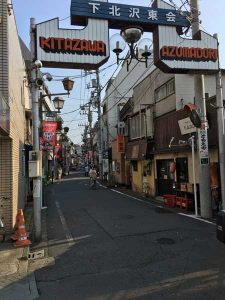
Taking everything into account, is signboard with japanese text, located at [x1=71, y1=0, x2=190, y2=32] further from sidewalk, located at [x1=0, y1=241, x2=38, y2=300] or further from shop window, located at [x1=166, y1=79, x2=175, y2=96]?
sidewalk, located at [x1=0, y1=241, x2=38, y2=300]

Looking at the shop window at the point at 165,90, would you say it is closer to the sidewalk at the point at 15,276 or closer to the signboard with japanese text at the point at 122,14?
the signboard with japanese text at the point at 122,14

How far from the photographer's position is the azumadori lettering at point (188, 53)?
11789mm

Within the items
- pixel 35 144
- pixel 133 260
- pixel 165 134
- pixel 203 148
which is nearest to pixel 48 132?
pixel 165 134

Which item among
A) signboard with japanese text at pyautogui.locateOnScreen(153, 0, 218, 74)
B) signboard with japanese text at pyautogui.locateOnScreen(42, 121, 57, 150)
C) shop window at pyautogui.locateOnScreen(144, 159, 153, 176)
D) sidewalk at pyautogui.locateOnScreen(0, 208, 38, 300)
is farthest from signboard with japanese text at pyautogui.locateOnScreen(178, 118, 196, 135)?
signboard with japanese text at pyautogui.locateOnScreen(42, 121, 57, 150)

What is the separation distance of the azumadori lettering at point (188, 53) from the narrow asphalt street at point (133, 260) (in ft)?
18.7

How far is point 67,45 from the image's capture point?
1106 cm

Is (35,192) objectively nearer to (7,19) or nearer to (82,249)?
(82,249)

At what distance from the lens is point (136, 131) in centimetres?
2644

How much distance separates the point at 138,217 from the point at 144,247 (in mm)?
5062

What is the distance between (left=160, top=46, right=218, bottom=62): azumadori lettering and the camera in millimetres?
11789

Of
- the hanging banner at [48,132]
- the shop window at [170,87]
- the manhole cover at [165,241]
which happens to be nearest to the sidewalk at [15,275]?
the manhole cover at [165,241]

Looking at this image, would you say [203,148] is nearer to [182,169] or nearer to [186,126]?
[186,126]

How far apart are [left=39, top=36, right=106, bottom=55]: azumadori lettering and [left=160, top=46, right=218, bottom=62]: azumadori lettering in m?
2.37

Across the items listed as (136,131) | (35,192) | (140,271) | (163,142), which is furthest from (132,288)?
(136,131)
